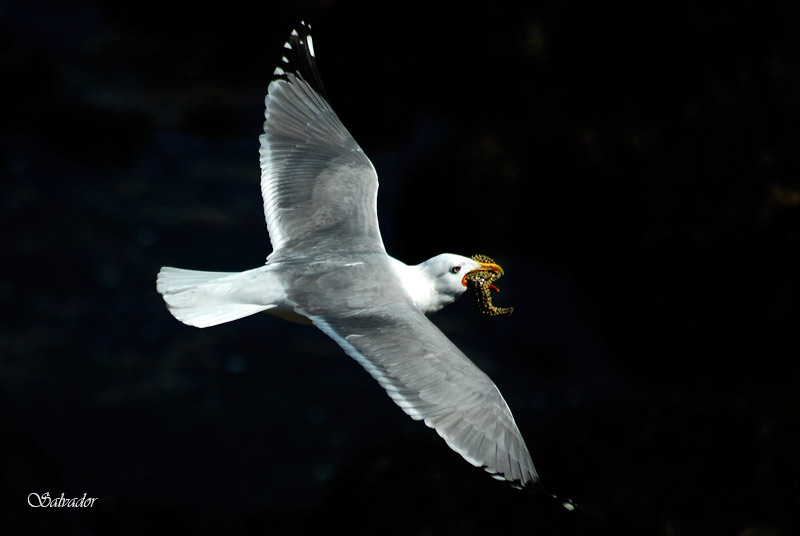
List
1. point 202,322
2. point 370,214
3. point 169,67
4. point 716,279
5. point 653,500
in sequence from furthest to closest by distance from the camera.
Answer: point 169,67
point 716,279
point 653,500
point 370,214
point 202,322

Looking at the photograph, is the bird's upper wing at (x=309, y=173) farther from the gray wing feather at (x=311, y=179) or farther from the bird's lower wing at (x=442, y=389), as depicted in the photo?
the bird's lower wing at (x=442, y=389)

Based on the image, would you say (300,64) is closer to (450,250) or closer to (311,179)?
(311,179)

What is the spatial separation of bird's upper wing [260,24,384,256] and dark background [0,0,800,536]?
7.13ft

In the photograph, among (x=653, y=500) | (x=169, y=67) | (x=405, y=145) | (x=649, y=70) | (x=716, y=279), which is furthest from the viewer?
(x=169, y=67)

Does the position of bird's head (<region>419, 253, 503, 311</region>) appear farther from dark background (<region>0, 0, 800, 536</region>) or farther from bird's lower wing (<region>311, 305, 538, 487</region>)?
dark background (<region>0, 0, 800, 536</region>)

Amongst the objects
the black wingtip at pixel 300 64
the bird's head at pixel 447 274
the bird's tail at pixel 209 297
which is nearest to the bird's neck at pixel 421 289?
the bird's head at pixel 447 274

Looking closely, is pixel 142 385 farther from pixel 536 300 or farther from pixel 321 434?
pixel 536 300

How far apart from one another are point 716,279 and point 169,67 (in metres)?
6.05

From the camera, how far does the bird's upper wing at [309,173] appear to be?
5.70 m

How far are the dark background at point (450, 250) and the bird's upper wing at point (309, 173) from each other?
85.6 inches

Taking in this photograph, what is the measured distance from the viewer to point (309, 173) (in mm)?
6031

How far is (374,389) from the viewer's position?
944 centimetres

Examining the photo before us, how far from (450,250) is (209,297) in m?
4.42

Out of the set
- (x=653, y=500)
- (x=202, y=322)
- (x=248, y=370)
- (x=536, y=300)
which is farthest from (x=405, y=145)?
(x=202, y=322)
